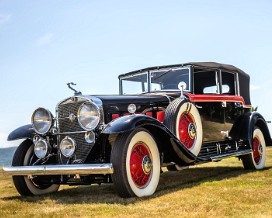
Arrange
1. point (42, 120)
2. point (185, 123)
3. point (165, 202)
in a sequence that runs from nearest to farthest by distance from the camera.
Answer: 1. point (165, 202)
2. point (42, 120)
3. point (185, 123)

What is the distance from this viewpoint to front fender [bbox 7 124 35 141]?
6020 mm

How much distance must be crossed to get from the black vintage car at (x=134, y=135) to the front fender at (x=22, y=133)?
16 millimetres

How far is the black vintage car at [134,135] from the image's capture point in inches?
191

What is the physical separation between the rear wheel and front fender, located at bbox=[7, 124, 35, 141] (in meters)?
4.53

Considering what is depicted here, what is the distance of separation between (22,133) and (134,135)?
2072 mm

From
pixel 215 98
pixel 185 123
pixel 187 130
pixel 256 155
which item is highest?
pixel 215 98

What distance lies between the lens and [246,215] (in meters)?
3.70

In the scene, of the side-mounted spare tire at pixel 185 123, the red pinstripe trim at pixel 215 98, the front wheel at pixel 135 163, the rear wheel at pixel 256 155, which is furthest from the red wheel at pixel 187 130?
the rear wheel at pixel 256 155

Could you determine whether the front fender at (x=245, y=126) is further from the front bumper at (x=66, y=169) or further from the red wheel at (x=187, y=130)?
the front bumper at (x=66, y=169)

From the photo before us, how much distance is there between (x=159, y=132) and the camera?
548 centimetres

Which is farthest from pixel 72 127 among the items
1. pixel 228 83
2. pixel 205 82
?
pixel 228 83

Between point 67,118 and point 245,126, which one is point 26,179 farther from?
point 245,126

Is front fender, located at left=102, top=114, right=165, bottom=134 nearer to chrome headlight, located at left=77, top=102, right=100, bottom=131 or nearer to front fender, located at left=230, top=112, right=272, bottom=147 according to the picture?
chrome headlight, located at left=77, top=102, right=100, bottom=131

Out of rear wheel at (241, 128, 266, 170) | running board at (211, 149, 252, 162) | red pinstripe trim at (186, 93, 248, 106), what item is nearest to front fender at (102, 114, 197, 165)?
running board at (211, 149, 252, 162)
